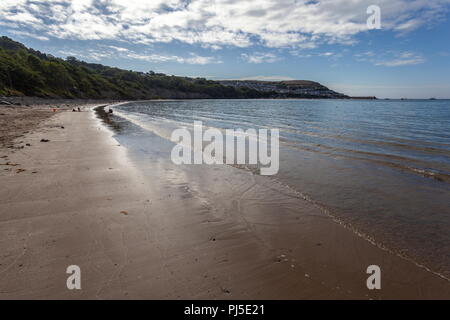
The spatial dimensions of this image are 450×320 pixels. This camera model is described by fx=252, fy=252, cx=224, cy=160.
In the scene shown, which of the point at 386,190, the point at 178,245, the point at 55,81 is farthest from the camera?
the point at 55,81

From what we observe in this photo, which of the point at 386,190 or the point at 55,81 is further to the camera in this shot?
the point at 55,81

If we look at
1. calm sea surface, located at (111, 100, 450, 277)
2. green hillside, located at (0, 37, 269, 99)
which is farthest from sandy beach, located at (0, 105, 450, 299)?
green hillside, located at (0, 37, 269, 99)

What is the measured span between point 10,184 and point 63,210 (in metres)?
2.61

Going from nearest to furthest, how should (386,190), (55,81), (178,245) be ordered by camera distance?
(178,245), (386,190), (55,81)

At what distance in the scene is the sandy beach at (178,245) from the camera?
336 centimetres

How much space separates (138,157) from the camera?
10906 mm

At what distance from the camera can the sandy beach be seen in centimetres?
336

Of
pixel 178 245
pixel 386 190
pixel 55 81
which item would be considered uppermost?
pixel 55 81

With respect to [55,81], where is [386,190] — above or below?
below

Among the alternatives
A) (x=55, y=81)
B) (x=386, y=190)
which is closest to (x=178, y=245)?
(x=386, y=190)

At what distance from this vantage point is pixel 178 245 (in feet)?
14.4

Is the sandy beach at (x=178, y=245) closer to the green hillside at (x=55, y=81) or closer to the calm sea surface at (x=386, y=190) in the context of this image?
the calm sea surface at (x=386, y=190)

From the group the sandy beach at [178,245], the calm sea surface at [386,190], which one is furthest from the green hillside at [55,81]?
the calm sea surface at [386,190]

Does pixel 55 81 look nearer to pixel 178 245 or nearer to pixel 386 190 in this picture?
pixel 178 245
